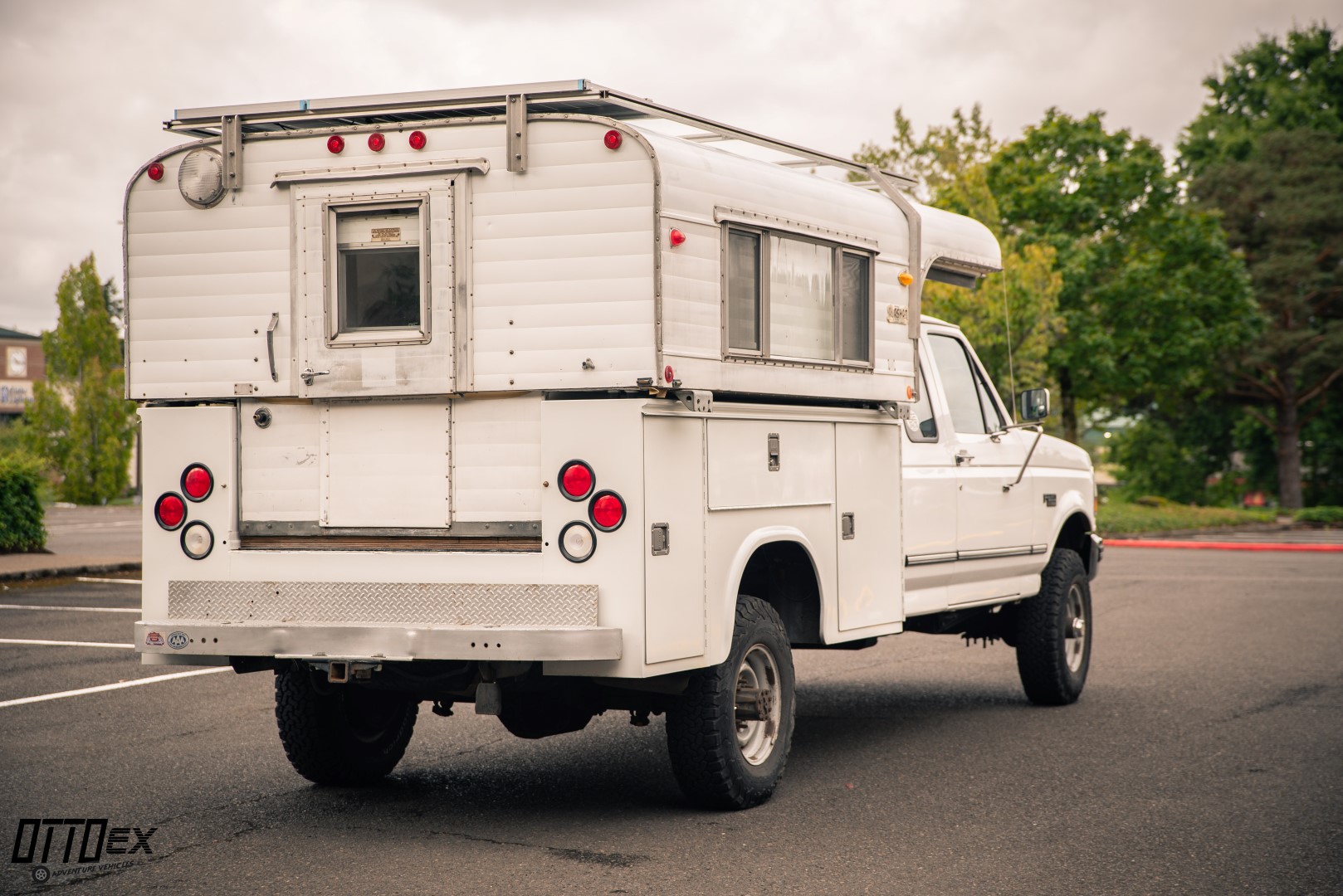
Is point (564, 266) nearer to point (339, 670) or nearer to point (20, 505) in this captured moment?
point (339, 670)

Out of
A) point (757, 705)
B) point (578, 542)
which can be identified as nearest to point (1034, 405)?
point (757, 705)

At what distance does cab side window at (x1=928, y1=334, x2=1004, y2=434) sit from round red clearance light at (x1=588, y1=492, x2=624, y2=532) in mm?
3626

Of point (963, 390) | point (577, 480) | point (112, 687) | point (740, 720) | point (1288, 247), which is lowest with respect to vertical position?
point (112, 687)

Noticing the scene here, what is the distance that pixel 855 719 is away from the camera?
8977 mm

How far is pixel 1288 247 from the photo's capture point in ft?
141

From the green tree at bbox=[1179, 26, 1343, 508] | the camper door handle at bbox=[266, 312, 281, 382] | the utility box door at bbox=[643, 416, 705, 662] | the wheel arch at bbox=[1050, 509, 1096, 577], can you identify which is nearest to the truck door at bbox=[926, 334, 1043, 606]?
the wheel arch at bbox=[1050, 509, 1096, 577]

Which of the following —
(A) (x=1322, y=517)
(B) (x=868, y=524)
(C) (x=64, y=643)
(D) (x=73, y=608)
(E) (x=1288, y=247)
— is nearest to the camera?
(B) (x=868, y=524)

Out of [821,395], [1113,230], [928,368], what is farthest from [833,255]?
[1113,230]

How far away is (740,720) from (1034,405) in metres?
3.35

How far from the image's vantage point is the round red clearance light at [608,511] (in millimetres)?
5730

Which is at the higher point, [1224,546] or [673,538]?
[673,538]

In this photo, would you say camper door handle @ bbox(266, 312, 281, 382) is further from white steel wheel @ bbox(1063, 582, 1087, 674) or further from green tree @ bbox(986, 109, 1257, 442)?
green tree @ bbox(986, 109, 1257, 442)

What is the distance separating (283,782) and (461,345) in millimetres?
2523

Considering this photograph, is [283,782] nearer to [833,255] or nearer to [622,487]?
[622,487]
